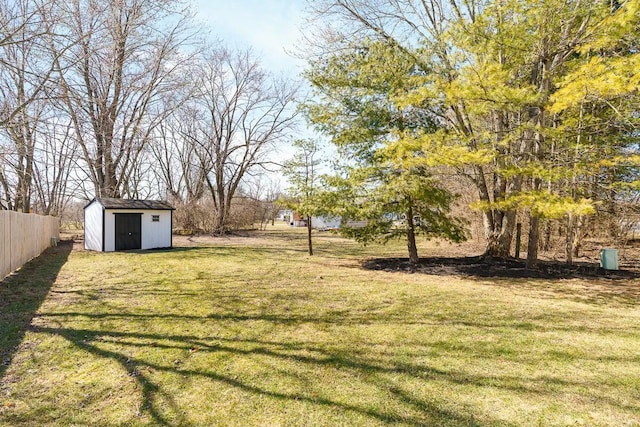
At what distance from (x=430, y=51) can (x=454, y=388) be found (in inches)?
340

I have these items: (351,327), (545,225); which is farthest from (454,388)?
(545,225)

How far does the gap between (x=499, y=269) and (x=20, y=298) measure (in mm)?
10158

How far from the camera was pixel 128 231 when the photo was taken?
1480 centimetres

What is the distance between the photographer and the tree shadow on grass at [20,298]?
4.10 metres

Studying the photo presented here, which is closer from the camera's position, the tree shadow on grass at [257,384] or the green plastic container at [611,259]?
the tree shadow on grass at [257,384]

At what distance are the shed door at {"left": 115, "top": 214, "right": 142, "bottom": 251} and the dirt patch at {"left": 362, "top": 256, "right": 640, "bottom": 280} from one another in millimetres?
10186

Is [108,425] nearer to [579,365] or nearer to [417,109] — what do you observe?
[579,365]

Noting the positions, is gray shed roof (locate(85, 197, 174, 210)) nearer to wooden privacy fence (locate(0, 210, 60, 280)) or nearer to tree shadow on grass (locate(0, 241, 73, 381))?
wooden privacy fence (locate(0, 210, 60, 280))

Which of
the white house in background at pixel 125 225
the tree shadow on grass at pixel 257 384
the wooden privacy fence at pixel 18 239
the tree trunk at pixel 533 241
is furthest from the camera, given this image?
the white house in background at pixel 125 225

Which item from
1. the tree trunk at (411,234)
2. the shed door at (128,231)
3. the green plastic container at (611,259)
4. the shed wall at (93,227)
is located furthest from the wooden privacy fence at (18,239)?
the green plastic container at (611,259)

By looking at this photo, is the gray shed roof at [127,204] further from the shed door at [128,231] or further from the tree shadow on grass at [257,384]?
the tree shadow on grass at [257,384]

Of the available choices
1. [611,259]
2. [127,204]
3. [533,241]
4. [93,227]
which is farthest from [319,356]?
[93,227]

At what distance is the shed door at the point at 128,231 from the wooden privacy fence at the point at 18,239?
2.51 metres

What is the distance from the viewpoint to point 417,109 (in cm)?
938
